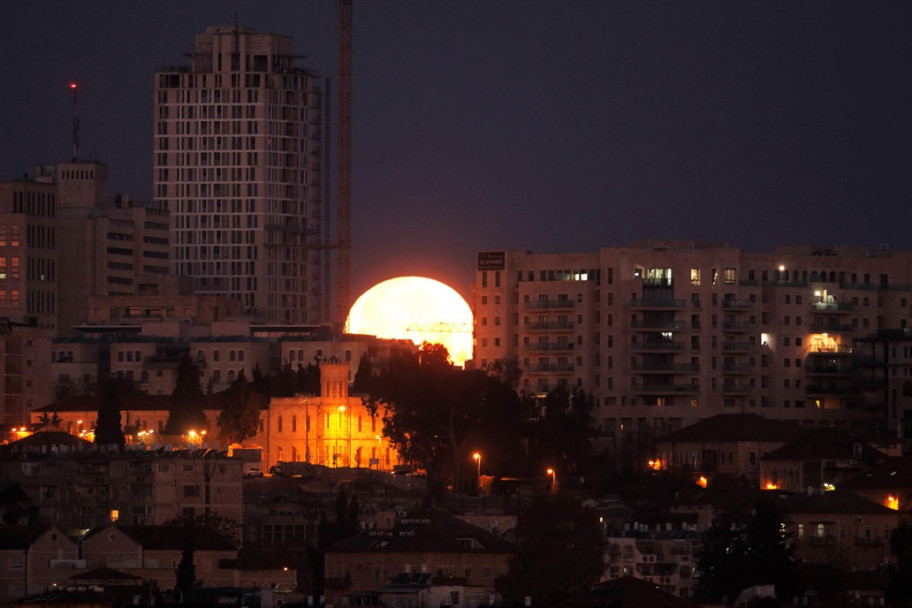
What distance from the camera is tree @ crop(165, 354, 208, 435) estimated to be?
6344 inches

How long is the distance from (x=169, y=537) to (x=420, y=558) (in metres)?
11.1

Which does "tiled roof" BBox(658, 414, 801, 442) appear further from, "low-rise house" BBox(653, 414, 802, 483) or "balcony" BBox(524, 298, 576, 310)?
"balcony" BBox(524, 298, 576, 310)

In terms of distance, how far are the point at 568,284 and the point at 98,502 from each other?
38957 mm

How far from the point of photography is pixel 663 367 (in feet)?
551

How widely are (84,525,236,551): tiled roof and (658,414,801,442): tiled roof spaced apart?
116 feet

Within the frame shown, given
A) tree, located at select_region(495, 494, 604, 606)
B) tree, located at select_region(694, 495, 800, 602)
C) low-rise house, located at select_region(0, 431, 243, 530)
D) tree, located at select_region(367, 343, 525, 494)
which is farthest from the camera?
tree, located at select_region(367, 343, 525, 494)

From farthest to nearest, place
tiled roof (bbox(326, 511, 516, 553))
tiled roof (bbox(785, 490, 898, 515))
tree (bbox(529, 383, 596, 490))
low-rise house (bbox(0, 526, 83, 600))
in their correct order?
tree (bbox(529, 383, 596, 490)) < tiled roof (bbox(785, 490, 898, 515)) < tiled roof (bbox(326, 511, 516, 553)) < low-rise house (bbox(0, 526, 83, 600))

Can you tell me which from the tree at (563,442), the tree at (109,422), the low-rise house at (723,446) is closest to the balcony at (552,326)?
the tree at (563,442)

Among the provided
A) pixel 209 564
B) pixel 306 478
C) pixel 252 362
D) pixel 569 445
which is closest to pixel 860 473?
pixel 569 445

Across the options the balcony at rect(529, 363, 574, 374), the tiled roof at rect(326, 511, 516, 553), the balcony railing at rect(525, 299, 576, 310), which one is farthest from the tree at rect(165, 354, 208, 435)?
the tiled roof at rect(326, 511, 516, 553)

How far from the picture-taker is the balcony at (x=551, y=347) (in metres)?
171

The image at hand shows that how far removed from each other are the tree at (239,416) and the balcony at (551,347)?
52.2 feet

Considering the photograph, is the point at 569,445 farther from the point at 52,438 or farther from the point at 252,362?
the point at 252,362

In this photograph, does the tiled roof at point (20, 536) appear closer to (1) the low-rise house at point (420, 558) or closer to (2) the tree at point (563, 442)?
(1) the low-rise house at point (420, 558)
